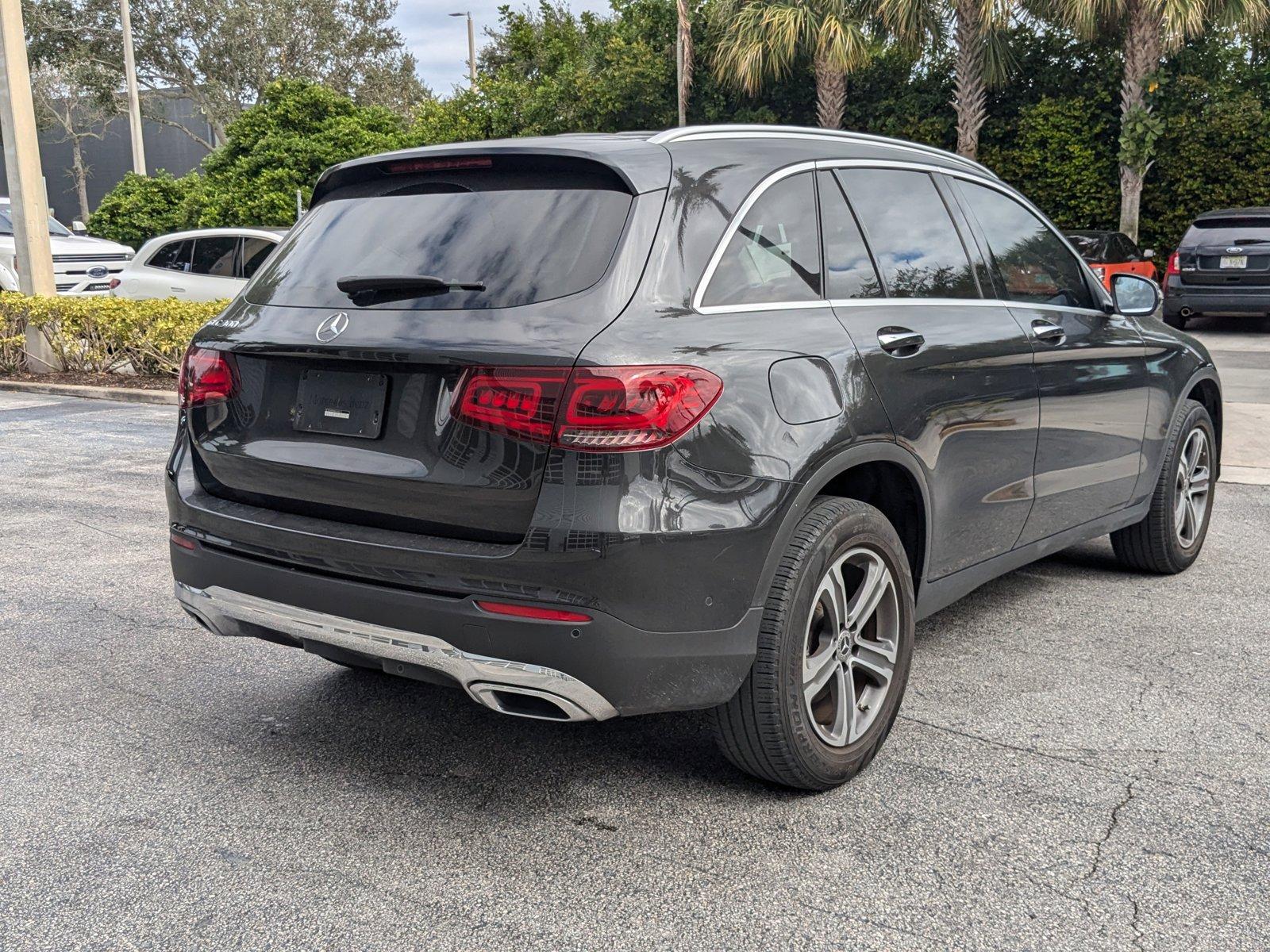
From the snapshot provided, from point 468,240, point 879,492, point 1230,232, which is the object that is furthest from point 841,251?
point 1230,232

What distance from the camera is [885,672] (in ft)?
11.5

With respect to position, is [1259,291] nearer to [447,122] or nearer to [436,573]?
[436,573]

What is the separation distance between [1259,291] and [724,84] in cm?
1245

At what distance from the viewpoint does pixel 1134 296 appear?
5008 millimetres

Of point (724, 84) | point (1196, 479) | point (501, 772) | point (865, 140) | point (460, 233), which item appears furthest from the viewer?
point (724, 84)

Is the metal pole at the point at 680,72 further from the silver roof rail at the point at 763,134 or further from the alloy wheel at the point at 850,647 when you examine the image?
the alloy wheel at the point at 850,647

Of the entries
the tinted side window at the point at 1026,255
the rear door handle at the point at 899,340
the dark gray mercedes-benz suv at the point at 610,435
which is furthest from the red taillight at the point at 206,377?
the tinted side window at the point at 1026,255

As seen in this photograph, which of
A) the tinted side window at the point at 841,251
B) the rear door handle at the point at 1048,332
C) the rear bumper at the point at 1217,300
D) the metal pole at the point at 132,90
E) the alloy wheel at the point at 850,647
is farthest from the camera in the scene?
the metal pole at the point at 132,90

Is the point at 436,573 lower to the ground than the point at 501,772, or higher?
higher

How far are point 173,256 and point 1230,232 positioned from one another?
13.5m

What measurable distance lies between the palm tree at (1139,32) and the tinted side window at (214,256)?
43.8ft

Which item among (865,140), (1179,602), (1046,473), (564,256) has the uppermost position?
(865,140)

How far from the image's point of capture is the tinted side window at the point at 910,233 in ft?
12.4

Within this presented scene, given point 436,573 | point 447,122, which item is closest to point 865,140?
point 436,573
